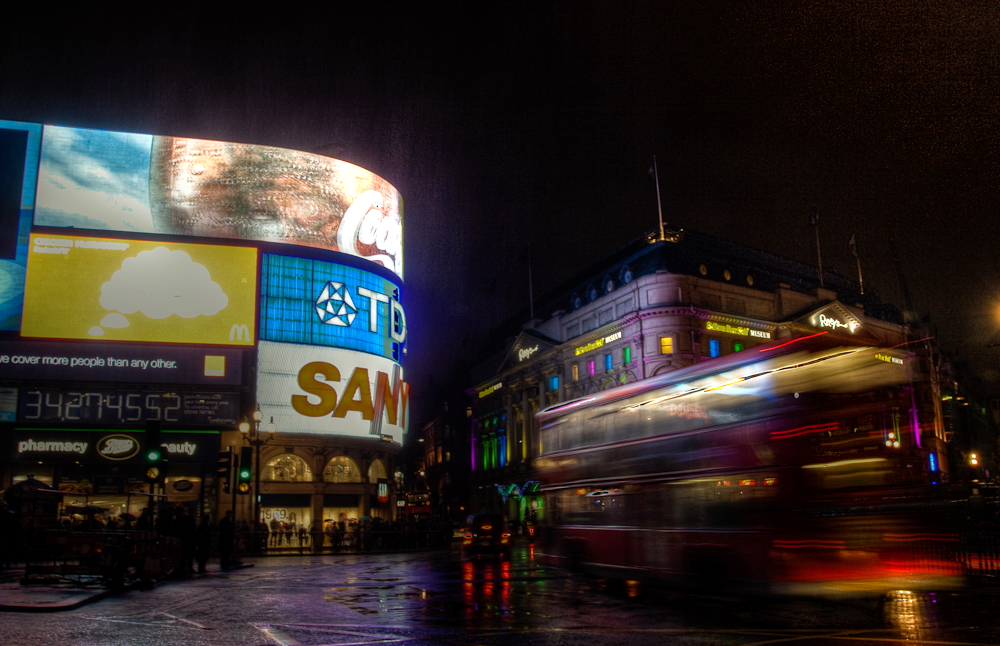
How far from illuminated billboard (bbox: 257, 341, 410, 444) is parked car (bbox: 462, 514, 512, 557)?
954 inches

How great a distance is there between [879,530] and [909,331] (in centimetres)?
7041

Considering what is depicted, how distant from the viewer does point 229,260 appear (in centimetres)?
4872

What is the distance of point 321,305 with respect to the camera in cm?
5231

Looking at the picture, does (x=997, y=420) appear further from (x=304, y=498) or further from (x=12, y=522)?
(x=12, y=522)

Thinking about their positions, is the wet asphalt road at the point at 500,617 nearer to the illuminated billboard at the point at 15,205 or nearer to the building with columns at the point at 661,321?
the illuminated billboard at the point at 15,205

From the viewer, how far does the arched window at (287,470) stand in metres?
50.9

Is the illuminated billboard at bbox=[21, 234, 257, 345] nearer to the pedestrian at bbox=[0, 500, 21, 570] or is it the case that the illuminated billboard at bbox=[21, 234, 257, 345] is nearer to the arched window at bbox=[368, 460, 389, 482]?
the arched window at bbox=[368, 460, 389, 482]

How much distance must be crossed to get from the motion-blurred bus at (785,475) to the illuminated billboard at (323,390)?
3807cm

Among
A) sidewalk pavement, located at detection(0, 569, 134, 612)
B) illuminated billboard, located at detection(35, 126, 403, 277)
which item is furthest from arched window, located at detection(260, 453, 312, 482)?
sidewalk pavement, located at detection(0, 569, 134, 612)

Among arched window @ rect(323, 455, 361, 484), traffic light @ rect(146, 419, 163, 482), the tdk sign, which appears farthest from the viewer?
arched window @ rect(323, 455, 361, 484)

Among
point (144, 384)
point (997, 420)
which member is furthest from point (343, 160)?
point (997, 420)

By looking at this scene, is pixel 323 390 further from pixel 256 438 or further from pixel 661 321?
pixel 661 321

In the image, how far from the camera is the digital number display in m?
43.2

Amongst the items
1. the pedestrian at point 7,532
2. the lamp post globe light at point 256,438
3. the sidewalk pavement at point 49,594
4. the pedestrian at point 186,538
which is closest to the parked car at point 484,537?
the lamp post globe light at point 256,438
